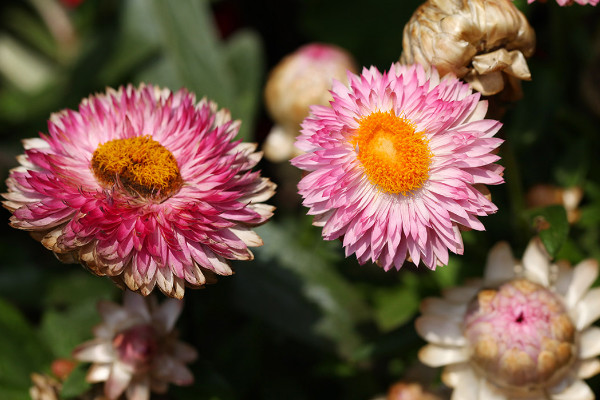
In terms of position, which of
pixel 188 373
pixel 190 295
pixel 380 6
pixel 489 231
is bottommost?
pixel 188 373

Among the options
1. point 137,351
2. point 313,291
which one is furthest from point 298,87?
point 137,351

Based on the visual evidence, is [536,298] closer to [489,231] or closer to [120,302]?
[489,231]

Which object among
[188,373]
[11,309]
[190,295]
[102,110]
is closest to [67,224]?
[102,110]

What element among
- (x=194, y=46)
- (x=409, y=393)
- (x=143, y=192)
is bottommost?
(x=409, y=393)

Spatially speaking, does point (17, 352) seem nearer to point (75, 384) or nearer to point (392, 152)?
point (75, 384)

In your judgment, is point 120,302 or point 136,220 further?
point 120,302

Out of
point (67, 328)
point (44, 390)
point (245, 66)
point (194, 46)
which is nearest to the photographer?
point (44, 390)

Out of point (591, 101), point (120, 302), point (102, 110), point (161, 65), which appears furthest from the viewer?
point (161, 65)
